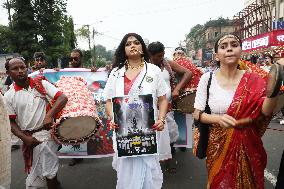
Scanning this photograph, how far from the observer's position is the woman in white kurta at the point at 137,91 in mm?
3520

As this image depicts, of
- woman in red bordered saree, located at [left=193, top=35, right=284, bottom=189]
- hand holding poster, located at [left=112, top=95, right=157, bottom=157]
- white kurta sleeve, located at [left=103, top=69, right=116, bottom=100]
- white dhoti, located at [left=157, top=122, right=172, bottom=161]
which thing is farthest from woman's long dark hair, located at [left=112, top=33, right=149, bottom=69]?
white dhoti, located at [left=157, top=122, right=172, bottom=161]

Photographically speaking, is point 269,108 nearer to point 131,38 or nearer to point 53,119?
point 131,38

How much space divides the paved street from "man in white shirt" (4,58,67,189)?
37.2 inches

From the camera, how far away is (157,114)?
12.0 feet

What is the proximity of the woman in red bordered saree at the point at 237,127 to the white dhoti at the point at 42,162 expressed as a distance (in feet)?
6.64

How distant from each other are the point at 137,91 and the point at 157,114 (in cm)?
35

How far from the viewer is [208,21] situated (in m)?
102

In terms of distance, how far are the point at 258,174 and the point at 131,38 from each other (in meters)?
1.78

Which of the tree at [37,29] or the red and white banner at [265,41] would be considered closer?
the red and white banner at [265,41]

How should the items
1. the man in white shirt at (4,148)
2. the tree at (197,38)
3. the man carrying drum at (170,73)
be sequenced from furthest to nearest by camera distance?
the tree at (197,38) → the man carrying drum at (170,73) → the man in white shirt at (4,148)

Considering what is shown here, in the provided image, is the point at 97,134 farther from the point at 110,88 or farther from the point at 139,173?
the point at 139,173

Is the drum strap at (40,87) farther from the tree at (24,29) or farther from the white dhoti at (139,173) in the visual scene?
the tree at (24,29)

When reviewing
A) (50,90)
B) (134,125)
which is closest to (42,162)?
(50,90)

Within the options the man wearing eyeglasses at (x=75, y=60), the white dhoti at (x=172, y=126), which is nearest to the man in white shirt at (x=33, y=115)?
the white dhoti at (x=172, y=126)
